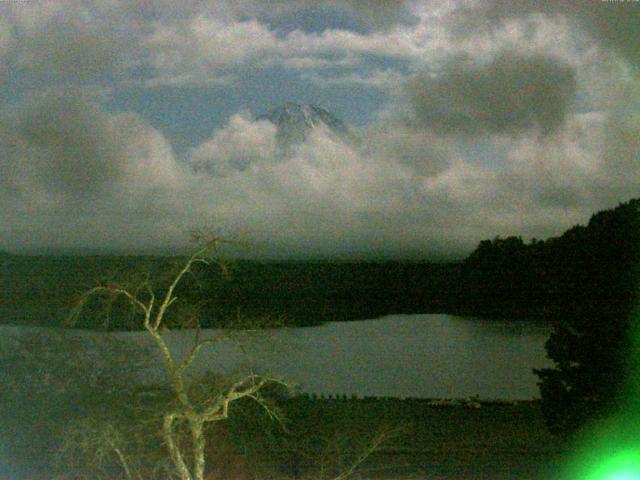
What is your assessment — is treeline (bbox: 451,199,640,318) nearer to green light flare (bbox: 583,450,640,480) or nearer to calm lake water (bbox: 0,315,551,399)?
green light flare (bbox: 583,450,640,480)

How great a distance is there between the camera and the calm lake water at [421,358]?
11.0 m

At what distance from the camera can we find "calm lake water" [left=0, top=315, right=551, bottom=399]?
36.2 ft

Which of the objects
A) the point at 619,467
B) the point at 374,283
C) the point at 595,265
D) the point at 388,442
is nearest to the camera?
the point at 619,467

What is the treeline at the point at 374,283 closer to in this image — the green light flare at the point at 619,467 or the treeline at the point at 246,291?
the treeline at the point at 246,291

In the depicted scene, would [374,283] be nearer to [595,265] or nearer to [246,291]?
[246,291]

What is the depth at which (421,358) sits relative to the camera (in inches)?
535

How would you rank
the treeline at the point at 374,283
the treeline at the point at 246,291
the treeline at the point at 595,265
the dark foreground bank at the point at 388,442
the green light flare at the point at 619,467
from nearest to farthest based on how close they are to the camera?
the green light flare at the point at 619,467 → the dark foreground bank at the point at 388,442 → the treeline at the point at 374,283 → the treeline at the point at 595,265 → the treeline at the point at 246,291

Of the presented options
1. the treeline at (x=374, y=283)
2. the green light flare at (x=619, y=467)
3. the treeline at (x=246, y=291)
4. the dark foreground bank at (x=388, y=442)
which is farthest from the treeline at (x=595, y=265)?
the treeline at (x=246, y=291)

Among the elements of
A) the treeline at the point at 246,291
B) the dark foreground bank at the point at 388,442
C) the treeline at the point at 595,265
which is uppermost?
the treeline at the point at 595,265

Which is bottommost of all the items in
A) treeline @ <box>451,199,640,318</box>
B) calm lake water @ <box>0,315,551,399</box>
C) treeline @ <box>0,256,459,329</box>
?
calm lake water @ <box>0,315,551,399</box>

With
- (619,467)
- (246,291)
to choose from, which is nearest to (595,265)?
(619,467)

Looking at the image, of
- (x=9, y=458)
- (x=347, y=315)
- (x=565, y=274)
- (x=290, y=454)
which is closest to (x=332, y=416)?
(x=347, y=315)

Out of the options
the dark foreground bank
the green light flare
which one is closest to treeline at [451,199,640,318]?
the green light flare

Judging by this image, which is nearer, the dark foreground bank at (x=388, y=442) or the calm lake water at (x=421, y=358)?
the dark foreground bank at (x=388, y=442)
